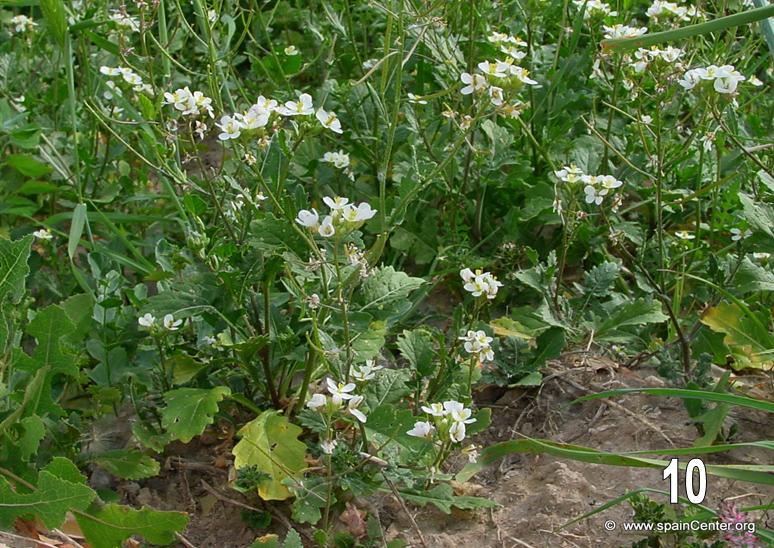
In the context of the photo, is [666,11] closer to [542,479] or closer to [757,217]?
[757,217]

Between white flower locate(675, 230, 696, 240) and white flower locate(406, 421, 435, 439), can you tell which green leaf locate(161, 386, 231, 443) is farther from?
white flower locate(675, 230, 696, 240)

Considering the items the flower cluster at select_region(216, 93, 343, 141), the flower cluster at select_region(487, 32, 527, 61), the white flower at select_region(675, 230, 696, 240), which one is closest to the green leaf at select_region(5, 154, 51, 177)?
the flower cluster at select_region(216, 93, 343, 141)

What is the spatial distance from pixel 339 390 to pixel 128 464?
2.03 feet

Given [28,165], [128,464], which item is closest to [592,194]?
[128,464]

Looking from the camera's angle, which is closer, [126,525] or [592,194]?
[126,525]

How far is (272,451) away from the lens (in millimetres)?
2344

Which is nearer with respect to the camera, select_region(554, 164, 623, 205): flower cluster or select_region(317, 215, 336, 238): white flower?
select_region(317, 215, 336, 238): white flower

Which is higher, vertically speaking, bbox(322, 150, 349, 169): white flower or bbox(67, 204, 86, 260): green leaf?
bbox(322, 150, 349, 169): white flower

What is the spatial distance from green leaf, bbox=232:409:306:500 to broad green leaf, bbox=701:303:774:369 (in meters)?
1.02

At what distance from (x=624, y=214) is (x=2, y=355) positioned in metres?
1.83

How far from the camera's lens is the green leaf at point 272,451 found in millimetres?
2264

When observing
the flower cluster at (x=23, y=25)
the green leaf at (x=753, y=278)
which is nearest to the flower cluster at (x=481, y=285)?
the green leaf at (x=753, y=278)

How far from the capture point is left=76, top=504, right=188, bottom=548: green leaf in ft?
6.93

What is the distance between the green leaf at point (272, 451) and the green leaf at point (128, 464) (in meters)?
0.19
